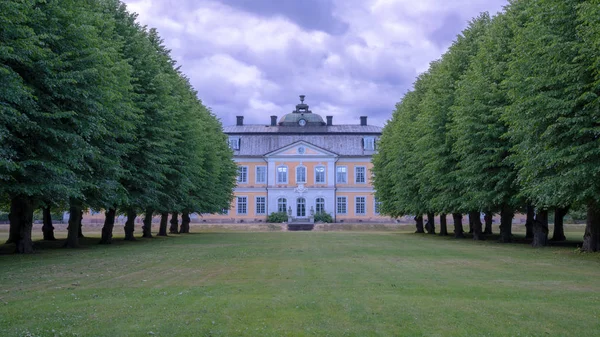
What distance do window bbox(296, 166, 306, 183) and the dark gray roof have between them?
4991 millimetres

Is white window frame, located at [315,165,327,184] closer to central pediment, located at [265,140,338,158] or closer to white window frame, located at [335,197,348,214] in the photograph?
central pediment, located at [265,140,338,158]

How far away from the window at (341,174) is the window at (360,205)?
291 cm

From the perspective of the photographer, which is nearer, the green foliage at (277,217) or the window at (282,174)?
the green foliage at (277,217)

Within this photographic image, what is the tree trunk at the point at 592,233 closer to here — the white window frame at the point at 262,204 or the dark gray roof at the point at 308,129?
the dark gray roof at the point at 308,129

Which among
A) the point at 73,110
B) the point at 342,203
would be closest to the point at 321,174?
the point at 342,203

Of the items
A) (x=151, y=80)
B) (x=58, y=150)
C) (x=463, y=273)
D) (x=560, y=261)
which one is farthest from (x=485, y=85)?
(x=58, y=150)

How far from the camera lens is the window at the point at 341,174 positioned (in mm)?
77000

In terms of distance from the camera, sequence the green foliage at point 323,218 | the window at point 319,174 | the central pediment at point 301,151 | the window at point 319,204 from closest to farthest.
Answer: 1. the green foliage at point 323,218
2. the central pediment at point 301,151
3. the window at point 319,174
4. the window at point 319,204

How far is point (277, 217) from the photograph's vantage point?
71.4 m

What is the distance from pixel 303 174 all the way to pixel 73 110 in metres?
57.2

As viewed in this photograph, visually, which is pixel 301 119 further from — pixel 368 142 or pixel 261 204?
pixel 261 204

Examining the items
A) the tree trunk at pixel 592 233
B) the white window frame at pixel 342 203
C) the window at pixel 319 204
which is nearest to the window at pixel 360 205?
the white window frame at pixel 342 203

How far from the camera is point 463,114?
2841 cm

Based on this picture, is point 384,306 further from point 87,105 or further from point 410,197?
point 410,197
